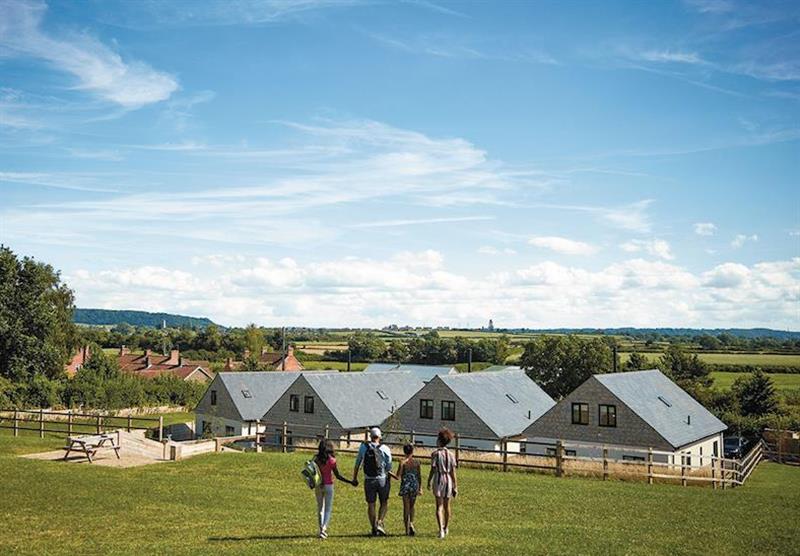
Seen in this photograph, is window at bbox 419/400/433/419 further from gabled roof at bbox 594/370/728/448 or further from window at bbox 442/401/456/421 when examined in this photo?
gabled roof at bbox 594/370/728/448

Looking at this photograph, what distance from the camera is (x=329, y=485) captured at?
574 inches

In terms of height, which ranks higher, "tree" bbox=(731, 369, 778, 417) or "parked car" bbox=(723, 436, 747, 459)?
"tree" bbox=(731, 369, 778, 417)

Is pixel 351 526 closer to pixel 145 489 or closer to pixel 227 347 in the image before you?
pixel 145 489

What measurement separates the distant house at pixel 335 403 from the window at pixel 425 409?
3410 millimetres

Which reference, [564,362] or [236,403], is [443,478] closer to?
[236,403]

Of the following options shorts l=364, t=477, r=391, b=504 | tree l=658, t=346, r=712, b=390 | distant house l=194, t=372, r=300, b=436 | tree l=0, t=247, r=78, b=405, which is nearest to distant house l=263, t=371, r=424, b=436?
distant house l=194, t=372, r=300, b=436

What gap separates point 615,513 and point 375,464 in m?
8.40

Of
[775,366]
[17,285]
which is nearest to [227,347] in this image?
[17,285]

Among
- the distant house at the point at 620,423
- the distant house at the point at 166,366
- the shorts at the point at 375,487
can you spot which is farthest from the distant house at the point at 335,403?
the distant house at the point at 166,366

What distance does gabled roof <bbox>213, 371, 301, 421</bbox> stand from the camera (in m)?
55.9

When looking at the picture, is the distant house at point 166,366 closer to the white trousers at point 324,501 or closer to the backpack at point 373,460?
the white trousers at point 324,501

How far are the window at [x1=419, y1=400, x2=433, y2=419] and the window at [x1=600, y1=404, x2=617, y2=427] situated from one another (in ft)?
35.9

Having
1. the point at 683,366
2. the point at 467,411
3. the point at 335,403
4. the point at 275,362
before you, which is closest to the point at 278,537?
the point at 467,411

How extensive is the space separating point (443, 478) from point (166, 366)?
9386cm
